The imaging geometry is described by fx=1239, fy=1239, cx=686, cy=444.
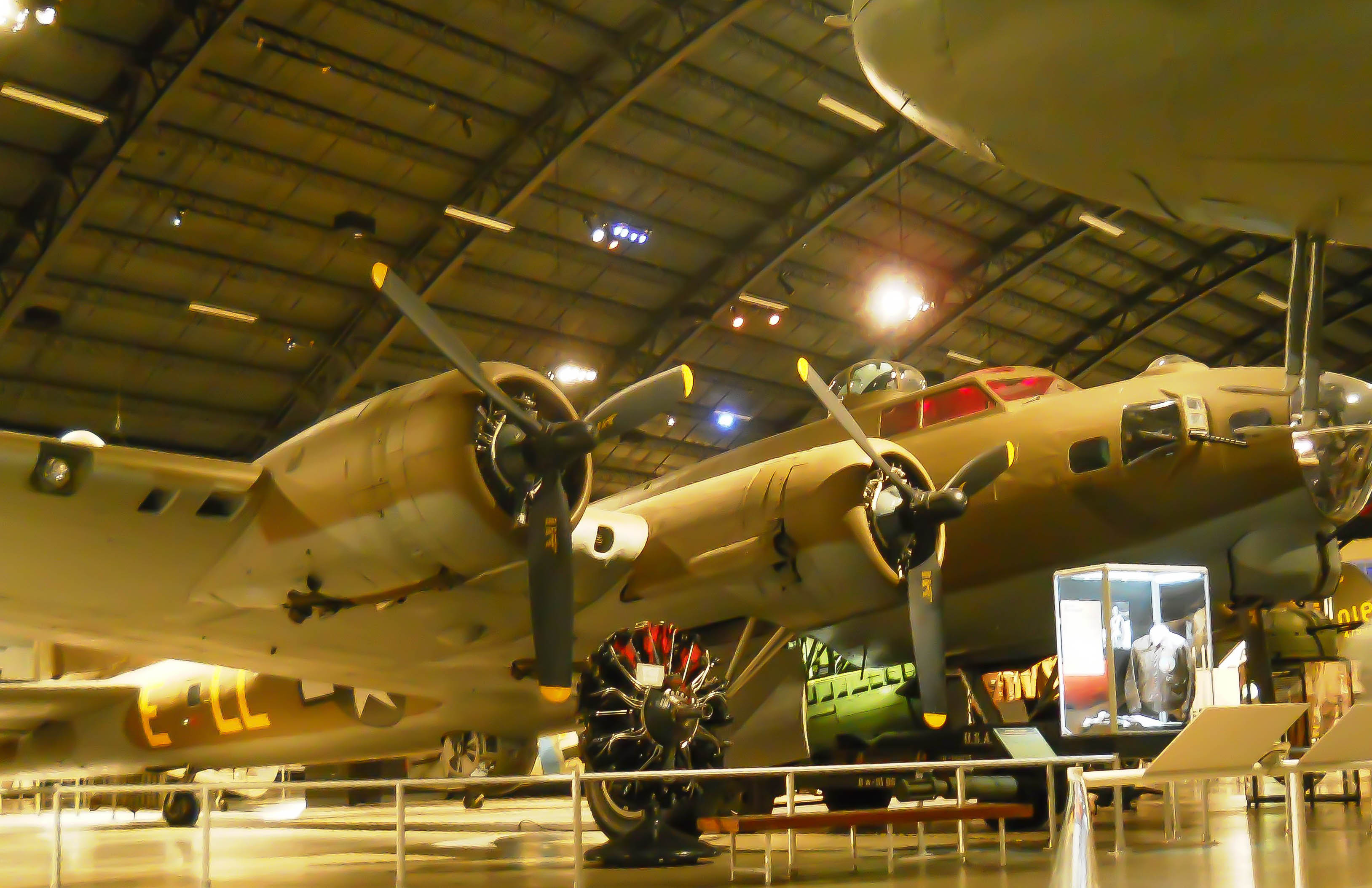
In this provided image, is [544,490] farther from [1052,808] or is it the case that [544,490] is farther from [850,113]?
[850,113]

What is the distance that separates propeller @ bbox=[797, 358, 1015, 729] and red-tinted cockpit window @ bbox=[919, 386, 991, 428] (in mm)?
1664

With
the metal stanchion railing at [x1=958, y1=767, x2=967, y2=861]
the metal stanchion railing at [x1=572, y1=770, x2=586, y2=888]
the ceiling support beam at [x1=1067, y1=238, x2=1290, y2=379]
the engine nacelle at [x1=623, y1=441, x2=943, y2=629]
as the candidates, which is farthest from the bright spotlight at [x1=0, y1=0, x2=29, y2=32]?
the ceiling support beam at [x1=1067, y1=238, x2=1290, y2=379]

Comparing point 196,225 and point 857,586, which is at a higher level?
point 196,225

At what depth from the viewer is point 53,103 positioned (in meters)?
16.9

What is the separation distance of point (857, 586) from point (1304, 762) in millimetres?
4299

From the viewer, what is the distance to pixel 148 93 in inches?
683

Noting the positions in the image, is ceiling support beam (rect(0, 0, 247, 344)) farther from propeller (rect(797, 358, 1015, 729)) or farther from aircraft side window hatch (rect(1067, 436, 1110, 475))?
aircraft side window hatch (rect(1067, 436, 1110, 475))

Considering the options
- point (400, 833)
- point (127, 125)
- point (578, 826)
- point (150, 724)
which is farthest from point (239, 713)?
point (127, 125)

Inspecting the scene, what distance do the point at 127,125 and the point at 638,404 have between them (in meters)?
12.7

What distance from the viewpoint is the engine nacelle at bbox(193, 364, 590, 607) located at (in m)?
7.48

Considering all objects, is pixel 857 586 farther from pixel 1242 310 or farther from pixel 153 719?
pixel 1242 310

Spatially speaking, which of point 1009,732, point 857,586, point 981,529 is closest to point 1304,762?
point 857,586

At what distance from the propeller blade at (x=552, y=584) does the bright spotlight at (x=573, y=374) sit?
1696 cm

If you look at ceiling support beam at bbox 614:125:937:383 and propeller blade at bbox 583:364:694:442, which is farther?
ceiling support beam at bbox 614:125:937:383
